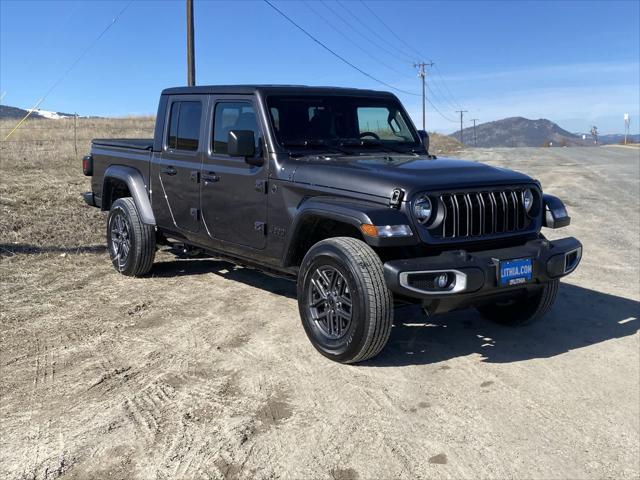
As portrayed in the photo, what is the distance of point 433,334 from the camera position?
517 cm

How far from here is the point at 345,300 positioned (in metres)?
4.36

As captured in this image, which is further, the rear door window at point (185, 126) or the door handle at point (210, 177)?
the rear door window at point (185, 126)

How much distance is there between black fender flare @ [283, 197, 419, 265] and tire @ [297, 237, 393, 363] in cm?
16

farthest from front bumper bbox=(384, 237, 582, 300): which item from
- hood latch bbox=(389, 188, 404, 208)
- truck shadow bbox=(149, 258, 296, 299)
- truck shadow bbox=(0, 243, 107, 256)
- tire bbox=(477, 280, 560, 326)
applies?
truck shadow bbox=(0, 243, 107, 256)

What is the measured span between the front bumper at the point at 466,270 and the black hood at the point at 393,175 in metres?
0.48

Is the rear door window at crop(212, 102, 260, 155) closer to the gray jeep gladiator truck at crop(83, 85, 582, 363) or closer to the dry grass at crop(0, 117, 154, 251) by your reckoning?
the gray jeep gladiator truck at crop(83, 85, 582, 363)

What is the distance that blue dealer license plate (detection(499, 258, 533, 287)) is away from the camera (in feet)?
13.7

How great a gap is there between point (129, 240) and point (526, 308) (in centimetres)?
406

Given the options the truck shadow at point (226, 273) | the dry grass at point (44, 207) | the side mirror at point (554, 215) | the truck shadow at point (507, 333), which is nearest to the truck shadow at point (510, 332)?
the truck shadow at point (507, 333)

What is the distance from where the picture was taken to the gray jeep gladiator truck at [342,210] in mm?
4148

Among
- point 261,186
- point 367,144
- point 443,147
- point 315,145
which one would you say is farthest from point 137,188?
point 443,147

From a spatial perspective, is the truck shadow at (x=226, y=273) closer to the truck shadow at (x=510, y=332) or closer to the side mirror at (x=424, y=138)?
the truck shadow at (x=510, y=332)

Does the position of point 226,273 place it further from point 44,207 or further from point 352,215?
point 44,207

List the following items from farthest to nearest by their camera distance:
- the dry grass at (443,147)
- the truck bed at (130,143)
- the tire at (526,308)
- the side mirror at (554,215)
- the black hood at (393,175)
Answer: the dry grass at (443,147) → the truck bed at (130,143) → the tire at (526,308) → the side mirror at (554,215) → the black hood at (393,175)
